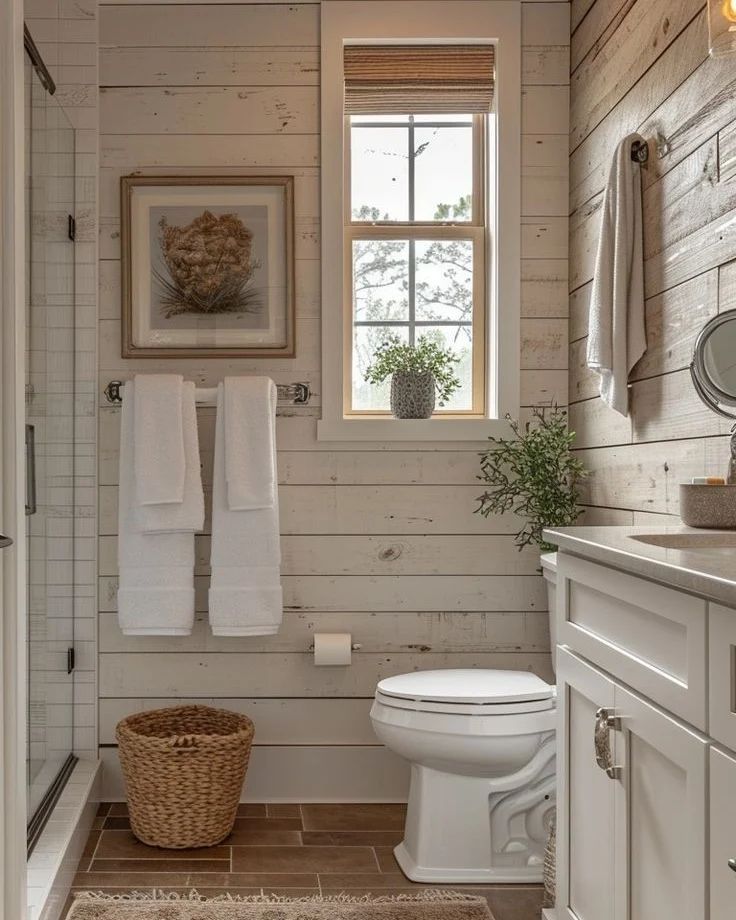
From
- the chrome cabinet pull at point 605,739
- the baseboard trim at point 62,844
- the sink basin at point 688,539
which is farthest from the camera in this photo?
the baseboard trim at point 62,844

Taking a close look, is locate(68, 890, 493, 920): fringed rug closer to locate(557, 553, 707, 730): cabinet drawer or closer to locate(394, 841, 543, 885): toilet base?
locate(394, 841, 543, 885): toilet base

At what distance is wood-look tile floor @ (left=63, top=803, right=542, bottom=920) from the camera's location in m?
2.38

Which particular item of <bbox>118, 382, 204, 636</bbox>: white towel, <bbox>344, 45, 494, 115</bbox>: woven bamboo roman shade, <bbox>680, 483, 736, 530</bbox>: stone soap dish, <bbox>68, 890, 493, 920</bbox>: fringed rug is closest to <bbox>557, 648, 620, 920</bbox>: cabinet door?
<bbox>680, 483, 736, 530</bbox>: stone soap dish

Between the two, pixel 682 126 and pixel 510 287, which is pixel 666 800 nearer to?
pixel 682 126

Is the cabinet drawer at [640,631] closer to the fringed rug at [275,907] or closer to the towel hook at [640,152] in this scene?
the fringed rug at [275,907]

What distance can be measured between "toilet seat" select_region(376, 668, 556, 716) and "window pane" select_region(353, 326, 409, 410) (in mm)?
896

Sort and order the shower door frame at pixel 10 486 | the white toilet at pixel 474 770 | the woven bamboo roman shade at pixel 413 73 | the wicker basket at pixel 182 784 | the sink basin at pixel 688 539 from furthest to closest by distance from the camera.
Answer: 1. the woven bamboo roman shade at pixel 413 73
2. the wicker basket at pixel 182 784
3. the white toilet at pixel 474 770
4. the shower door frame at pixel 10 486
5. the sink basin at pixel 688 539

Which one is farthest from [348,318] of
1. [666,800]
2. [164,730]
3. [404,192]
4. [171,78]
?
[666,800]

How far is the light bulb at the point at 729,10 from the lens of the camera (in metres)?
1.59

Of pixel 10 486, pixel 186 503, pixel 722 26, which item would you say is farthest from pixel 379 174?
pixel 10 486

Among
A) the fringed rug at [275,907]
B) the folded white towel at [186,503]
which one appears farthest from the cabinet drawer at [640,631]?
the folded white towel at [186,503]

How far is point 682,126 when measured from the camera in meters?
2.10

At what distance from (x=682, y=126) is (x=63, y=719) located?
215 cm

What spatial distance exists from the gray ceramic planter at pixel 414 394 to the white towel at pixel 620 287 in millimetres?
644
